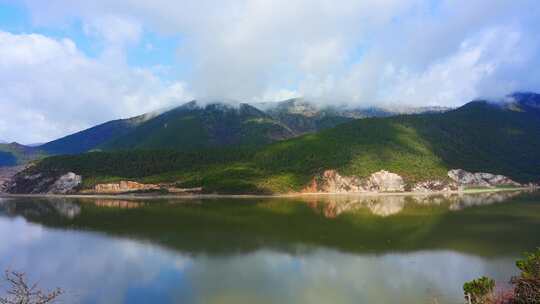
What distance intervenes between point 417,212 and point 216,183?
60.6m

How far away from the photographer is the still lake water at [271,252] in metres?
33.2

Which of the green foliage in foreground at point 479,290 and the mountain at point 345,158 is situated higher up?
the mountain at point 345,158

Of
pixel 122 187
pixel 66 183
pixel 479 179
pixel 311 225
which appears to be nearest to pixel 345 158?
pixel 479 179

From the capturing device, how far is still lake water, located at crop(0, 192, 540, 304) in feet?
109

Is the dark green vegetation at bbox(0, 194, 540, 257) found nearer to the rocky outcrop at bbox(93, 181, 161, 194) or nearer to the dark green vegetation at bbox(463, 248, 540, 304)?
the dark green vegetation at bbox(463, 248, 540, 304)

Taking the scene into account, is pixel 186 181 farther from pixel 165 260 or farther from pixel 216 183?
pixel 165 260

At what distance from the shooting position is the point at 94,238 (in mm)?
58000

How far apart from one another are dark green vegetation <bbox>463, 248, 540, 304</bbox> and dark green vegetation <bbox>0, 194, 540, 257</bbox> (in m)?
21.3

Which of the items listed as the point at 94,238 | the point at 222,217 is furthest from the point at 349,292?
the point at 222,217

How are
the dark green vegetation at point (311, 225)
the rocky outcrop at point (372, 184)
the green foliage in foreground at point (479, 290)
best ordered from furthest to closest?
the rocky outcrop at point (372, 184) < the dark green vegetation at point (311, 225) < the green foliage in foreground at point (479, 290)

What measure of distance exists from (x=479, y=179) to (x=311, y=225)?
3602 inches

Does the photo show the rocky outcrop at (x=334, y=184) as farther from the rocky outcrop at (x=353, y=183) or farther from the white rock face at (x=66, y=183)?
the white rock face at (x=66, y=183)

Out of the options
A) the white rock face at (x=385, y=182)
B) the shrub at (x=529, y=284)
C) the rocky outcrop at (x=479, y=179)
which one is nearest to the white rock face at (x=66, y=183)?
the white rock face at (x=385, y=182)

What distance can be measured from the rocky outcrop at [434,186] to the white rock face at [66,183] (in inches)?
3710
